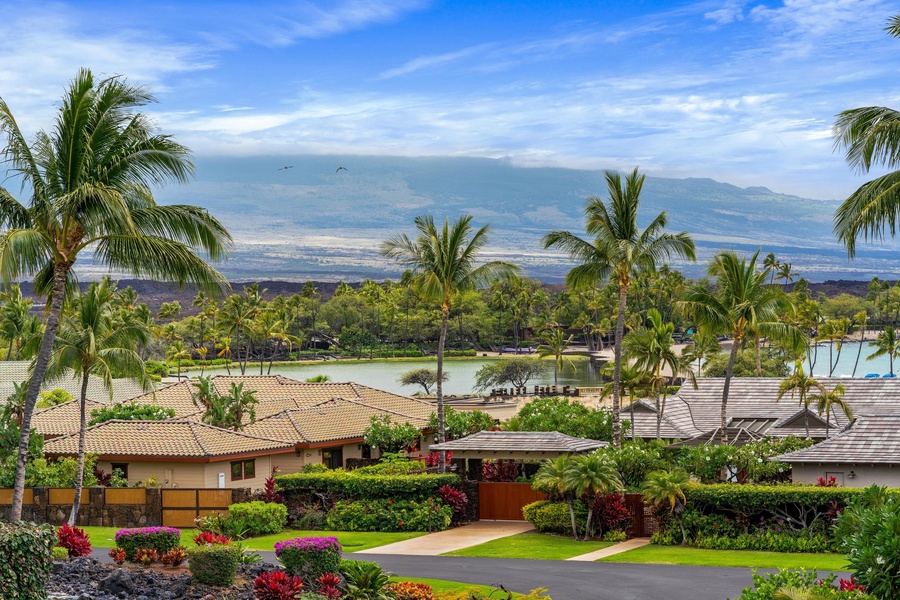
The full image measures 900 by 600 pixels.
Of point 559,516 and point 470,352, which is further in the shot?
point 470,352

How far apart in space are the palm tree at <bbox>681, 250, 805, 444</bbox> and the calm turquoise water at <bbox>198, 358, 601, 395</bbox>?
9601 cm

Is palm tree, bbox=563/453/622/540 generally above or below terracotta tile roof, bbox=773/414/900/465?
below

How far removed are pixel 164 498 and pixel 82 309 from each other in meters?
6.99

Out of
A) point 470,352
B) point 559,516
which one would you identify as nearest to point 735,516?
point 559,516

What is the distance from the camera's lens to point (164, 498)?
38156 millimetres

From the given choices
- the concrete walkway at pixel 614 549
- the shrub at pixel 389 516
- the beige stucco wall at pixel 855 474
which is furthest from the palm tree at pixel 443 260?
the beige stucco wall at pixel 855 474

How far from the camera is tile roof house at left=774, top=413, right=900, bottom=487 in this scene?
3444 cm

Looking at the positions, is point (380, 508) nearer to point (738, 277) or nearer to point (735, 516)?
point (735, 516)

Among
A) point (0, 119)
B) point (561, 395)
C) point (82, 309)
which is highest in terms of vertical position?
point (0, 119)

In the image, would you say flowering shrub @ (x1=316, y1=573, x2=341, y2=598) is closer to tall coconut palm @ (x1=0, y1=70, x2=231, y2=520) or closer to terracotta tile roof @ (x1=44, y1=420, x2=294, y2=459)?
tall coconut palm @ (x1=0, y1=70, x2=231, y2=520)

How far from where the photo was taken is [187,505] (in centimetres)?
3797

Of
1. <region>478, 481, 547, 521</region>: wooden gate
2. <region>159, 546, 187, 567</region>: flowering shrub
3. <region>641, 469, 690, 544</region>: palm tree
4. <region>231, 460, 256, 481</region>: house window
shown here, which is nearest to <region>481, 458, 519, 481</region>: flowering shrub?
<region>478, 481, 547, 521</region>: wooden gate

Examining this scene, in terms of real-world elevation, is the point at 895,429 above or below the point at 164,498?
above

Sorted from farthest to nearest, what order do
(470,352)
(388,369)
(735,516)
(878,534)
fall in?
(470,352), (388,369), (735,516), (878,534)
